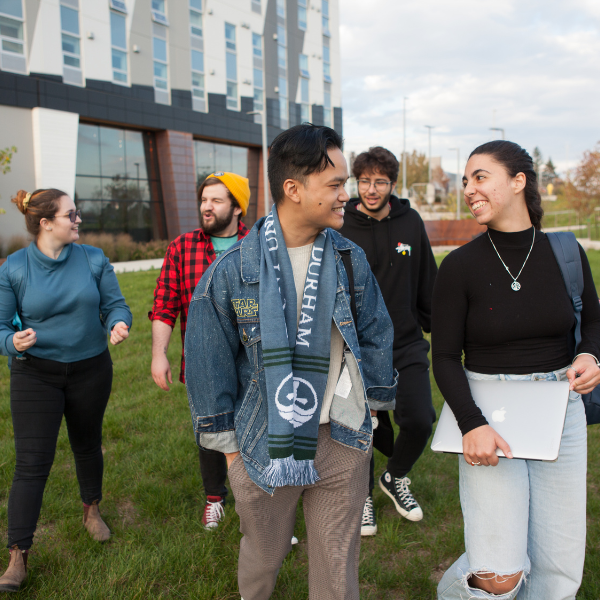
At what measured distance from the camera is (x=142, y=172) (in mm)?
27734

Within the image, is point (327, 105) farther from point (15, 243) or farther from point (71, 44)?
point (15, 243)

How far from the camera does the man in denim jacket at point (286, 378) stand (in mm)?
2219

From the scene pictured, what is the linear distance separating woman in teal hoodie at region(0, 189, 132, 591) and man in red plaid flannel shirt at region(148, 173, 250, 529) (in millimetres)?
308

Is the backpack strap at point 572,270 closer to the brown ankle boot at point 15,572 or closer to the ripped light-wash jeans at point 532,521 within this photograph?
the ripped light-wash jeans at point 532,521

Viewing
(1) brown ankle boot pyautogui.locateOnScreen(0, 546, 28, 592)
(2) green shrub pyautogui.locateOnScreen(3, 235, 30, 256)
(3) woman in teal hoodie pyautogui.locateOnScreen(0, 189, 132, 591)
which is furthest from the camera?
(2) green shrub pyautogui.locateOnScreen(3, 235, 30, 256)

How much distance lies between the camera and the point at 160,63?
27062 mm

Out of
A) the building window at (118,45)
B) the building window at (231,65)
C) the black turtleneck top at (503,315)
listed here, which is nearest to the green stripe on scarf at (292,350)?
the black turtleneck top at (503,315)

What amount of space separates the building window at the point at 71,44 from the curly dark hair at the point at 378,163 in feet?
75.2

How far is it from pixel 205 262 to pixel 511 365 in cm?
214

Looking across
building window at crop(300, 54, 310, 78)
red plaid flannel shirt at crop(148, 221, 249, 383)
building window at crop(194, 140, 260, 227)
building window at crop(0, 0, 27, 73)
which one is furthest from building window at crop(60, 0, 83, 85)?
red plaid flannel shirt at crop(148, 221, 249, 383)

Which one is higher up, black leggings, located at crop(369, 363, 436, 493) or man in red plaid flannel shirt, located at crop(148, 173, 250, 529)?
man in red plaid flannel shirt, located at crop(148, 173, 250, 529)

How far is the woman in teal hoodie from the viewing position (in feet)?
10.5

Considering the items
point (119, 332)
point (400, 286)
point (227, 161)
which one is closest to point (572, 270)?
point (400, 286)

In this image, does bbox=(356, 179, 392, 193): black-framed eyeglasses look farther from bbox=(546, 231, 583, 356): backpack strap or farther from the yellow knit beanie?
bbox=(546, 231, 583, 356): backpack strap
